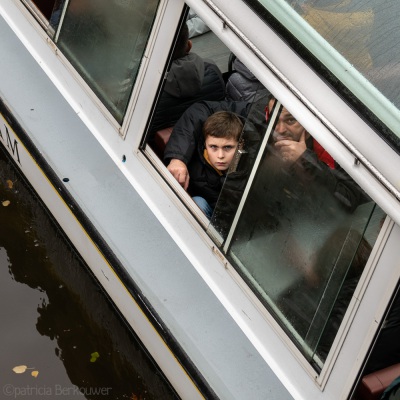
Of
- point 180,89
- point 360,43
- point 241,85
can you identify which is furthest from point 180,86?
point 360,43

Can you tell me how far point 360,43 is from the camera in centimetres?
344

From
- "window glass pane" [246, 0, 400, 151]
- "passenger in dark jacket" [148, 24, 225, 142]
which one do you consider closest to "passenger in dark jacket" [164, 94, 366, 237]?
"window glass pane" [246, 0, 400, 151]

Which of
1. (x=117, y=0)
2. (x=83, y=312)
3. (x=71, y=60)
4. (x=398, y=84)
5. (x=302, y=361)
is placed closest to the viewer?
(x=398, y=84)

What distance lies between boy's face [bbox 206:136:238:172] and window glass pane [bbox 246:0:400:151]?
46.8 inches

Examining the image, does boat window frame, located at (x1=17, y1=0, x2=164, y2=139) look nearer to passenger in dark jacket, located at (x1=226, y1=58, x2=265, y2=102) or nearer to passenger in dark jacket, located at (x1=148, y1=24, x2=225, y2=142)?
passenger in dark jacket, located at (x1=148, y1=24, x2=225, y2=142)

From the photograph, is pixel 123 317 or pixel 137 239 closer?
pixel 137 239

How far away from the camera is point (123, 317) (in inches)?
204

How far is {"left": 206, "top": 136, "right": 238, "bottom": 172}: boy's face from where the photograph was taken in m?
4.72

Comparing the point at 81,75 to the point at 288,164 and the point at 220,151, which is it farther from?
the point at 288,164

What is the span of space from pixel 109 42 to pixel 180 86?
22.1 inches

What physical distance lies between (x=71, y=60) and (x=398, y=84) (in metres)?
2.15

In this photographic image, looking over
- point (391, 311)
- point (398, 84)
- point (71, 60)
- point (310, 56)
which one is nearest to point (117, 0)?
point (71, 60)

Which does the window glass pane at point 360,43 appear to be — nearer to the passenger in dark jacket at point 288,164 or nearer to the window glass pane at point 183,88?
the passenger in dark jacket at point 288,164

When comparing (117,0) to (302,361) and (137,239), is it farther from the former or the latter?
(302,361)
